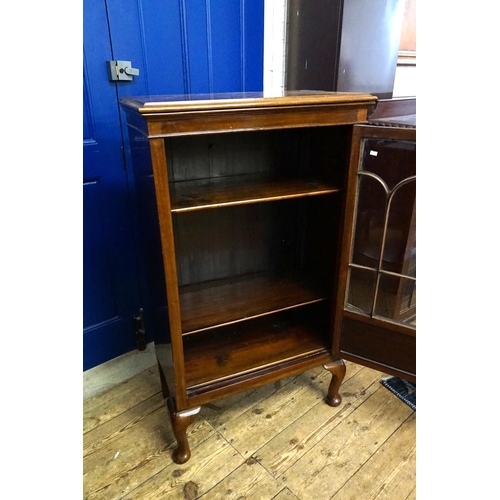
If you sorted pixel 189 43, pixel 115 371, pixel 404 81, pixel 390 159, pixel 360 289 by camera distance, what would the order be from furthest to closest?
pixel 404 81
pixel 115 371
pixel 189 43
pixel 360 289
pixel 390 159

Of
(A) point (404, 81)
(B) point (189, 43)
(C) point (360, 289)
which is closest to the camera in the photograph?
(C) point (360, 289)

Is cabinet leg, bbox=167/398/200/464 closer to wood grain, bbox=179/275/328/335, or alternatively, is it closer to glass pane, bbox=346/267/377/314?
wood grain, bbox=179/275/328/335

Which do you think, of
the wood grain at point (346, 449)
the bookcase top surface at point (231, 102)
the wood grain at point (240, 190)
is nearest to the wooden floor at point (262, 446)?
the wood grain at point (346, 449)

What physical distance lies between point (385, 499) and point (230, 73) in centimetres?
172

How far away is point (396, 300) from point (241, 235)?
0.65 metres

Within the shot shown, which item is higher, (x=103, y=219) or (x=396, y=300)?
(x=103, y=219)

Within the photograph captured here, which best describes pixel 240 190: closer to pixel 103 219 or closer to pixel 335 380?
pixel 103 219

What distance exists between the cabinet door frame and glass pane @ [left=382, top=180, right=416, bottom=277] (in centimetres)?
13

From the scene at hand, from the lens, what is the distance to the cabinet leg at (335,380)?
1535mm

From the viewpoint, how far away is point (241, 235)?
1601 mm

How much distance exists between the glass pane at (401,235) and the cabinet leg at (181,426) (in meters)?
0.85

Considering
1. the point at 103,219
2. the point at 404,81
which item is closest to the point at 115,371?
the point at 103,219

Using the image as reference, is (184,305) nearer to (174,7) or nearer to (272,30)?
(174,7)
